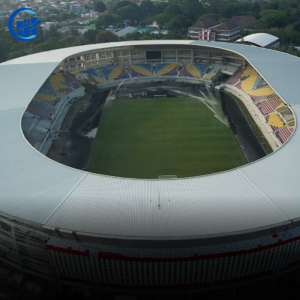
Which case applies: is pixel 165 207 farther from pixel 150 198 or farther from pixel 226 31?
pixel 226 31

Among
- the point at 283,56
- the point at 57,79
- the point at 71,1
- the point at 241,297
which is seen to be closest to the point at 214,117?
the point at 283,56

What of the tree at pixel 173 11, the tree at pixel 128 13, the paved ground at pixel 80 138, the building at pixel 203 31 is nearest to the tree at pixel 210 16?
the building at pixel 203 31

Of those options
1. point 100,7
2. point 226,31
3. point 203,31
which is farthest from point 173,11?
point 100,7

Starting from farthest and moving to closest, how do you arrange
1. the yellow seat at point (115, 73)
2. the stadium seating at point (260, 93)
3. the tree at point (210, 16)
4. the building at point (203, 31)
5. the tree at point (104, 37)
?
the tree at point (210, 16) → the building at point (203, 31) → the tree at point (104, 37) → the yellow seat at point (115, 73) → the stadium seating at point (260, 93)

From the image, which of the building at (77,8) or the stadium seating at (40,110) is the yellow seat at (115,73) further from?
the building at (77,8)

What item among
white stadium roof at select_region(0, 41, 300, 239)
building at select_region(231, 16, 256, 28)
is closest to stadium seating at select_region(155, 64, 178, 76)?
white stadium roof at select_region(0, 41, 300, 239)

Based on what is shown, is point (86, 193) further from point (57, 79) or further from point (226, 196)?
point (57, 79)
